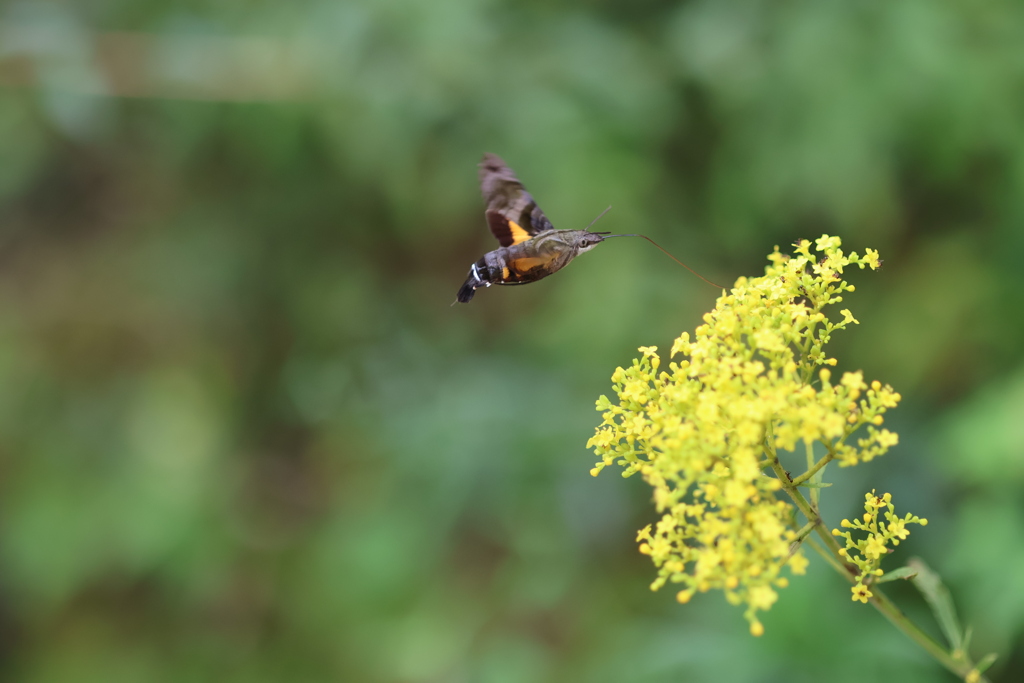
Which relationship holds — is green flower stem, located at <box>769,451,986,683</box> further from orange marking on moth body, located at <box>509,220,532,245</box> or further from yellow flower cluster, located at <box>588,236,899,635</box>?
orange marking on moth body, located at <box>509,220,532,245</box>

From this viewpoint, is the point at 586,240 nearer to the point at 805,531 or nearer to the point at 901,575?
the point at 805,531

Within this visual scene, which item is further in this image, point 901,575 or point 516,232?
point 516,232

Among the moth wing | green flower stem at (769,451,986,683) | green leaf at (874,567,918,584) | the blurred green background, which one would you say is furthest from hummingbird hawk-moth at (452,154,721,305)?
the blurred green background

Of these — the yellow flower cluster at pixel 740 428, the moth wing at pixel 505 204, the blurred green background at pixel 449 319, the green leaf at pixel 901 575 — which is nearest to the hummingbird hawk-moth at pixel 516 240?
the moth wing at pixel 505 204

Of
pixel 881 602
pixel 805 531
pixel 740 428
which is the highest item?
pixel 740 428

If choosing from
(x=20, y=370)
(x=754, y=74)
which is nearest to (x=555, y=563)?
(x=754, y=74)

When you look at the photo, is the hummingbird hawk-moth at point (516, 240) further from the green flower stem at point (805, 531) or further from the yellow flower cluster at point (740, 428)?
the green flower stem at point (805, 531)

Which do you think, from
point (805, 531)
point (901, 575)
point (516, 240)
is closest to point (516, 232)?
point (516, 240)

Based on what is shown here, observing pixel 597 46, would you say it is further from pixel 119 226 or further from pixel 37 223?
pixel 37 223
